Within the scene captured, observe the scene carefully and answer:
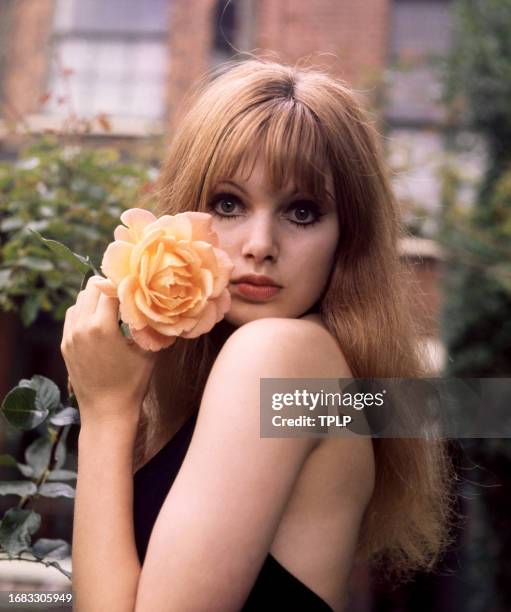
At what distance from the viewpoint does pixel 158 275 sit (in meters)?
0.85

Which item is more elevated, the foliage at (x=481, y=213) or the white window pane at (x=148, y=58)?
the white window pane at (x=148, y=58)

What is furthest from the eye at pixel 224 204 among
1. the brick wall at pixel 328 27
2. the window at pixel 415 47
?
the brick wall at pixel 328 27

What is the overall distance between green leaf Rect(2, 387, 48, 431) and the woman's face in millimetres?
286

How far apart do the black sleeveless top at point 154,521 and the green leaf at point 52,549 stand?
0.71 feet

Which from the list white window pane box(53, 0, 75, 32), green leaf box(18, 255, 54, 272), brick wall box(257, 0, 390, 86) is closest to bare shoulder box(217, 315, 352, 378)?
green leaf box(18, 255, 54, 272)

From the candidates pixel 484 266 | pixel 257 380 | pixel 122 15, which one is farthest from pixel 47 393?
pixel 122 15

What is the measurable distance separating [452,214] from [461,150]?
659mm

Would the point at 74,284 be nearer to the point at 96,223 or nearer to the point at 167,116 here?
the point at 96,223

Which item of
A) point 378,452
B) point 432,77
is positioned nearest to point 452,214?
point 432,77

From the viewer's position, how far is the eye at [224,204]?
989 mm

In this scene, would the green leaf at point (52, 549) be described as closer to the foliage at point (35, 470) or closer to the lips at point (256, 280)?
the foliage at point (35, 470)

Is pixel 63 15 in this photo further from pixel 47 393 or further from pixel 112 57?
pixel 47 393

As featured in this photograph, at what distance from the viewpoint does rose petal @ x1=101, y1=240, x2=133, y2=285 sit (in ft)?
2.82

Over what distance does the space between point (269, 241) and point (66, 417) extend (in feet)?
1.22
